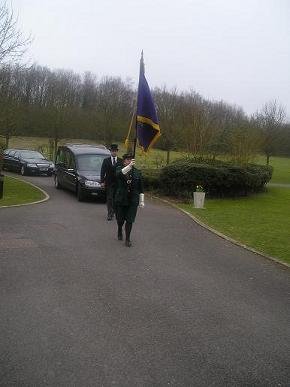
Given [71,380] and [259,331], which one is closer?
[71,380]

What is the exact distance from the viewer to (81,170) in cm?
1944

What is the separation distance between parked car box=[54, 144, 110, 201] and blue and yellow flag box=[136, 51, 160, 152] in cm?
733

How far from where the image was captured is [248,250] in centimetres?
1084

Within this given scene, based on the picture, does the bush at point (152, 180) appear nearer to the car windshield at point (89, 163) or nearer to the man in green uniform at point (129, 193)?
the car windshield at point (89, 163)

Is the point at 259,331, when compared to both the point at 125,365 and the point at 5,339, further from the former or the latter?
the point at 5,339

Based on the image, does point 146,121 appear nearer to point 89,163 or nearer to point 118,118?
point 89,163

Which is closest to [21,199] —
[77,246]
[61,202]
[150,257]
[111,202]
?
[61,202]

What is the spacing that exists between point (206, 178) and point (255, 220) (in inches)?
221

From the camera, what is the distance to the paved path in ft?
15.1

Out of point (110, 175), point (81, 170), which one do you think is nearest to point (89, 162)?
point (81, 170)

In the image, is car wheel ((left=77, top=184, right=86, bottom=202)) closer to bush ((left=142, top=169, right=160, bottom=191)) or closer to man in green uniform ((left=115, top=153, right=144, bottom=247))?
bush ((left=142, top=169, right=160, bottom=191))

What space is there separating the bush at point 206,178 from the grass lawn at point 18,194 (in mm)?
5296

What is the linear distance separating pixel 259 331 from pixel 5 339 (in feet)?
9.10

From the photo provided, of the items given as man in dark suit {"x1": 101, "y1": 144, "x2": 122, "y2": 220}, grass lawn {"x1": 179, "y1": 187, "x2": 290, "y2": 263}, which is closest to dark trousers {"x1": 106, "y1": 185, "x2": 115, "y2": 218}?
man in dark suit {"x1": 101, "y1": 144, "x2": 122, "y2": 220}
